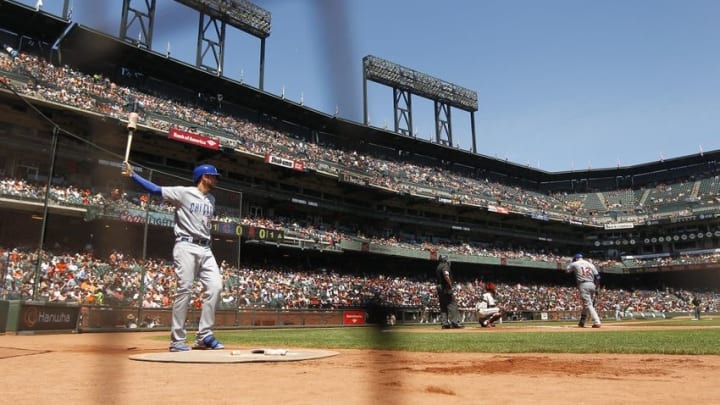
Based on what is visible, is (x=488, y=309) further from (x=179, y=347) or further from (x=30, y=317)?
(x=30, y=317)

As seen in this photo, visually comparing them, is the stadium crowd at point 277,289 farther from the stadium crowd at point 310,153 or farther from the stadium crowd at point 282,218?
the stadium crowd at point 310,153

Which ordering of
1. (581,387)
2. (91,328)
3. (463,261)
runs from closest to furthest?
(581,387), (91,328), (463,261)

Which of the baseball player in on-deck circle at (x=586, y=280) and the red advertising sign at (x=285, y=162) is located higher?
the red advertising sign at (x=285, y=162)

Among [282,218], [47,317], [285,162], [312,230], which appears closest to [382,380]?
[47,317]

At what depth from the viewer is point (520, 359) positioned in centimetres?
432

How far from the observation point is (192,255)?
5375 mm

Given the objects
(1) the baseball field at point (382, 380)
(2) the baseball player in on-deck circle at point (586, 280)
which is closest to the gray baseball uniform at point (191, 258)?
(1) the baseball field at point (382, 380)

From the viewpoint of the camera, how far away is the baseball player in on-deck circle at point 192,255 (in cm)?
525

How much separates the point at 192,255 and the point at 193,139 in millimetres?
22352

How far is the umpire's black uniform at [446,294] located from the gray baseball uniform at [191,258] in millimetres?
6926

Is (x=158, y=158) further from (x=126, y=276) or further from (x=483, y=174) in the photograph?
(x=483, y=174)

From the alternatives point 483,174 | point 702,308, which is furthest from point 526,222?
point 702,308

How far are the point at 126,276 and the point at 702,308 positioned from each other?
141 feet

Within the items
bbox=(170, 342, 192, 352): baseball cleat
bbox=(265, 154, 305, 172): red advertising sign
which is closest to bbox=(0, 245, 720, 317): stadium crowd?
bbox=(170, 342, 192, 352): baseball cleat
